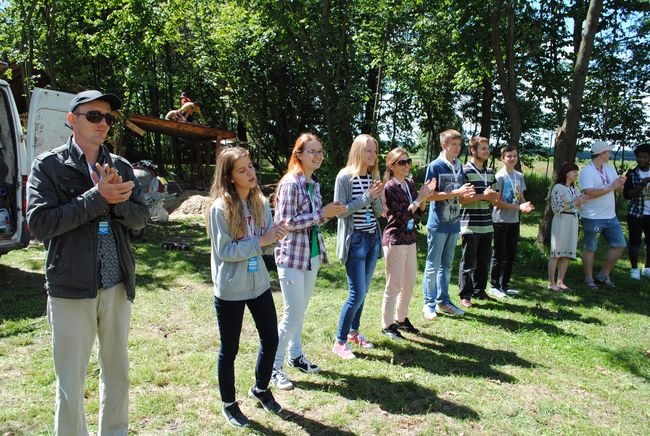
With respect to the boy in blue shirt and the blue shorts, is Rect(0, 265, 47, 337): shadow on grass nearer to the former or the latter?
the boy in blue shirt

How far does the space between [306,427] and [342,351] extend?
3.83 ft

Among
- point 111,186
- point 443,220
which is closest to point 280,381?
point 111,186

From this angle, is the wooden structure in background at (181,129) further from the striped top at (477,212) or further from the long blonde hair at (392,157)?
the long blonde hair at (392,157)

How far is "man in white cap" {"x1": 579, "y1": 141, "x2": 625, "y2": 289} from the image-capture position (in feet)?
22.4

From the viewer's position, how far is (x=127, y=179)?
2.79 metres

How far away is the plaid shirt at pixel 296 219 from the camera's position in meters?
3.72

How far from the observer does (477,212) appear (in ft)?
19.2

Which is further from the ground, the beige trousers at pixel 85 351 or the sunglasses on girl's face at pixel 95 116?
the sunglasses on girl's face at pixel 95 116

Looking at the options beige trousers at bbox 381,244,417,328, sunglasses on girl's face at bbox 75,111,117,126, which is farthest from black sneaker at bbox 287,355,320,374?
sunglasses on girl's face at bbox 75,111,117,126

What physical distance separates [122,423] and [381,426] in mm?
1618

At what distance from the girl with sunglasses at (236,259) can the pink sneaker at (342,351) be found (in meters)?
1.19

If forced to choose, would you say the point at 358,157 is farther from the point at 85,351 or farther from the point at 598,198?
the point at 598,198

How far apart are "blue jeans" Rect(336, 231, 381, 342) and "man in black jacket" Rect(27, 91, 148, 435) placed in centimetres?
199

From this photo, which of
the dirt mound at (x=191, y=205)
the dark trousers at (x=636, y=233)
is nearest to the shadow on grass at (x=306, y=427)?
the dark trousers at (x=636, y=233)
